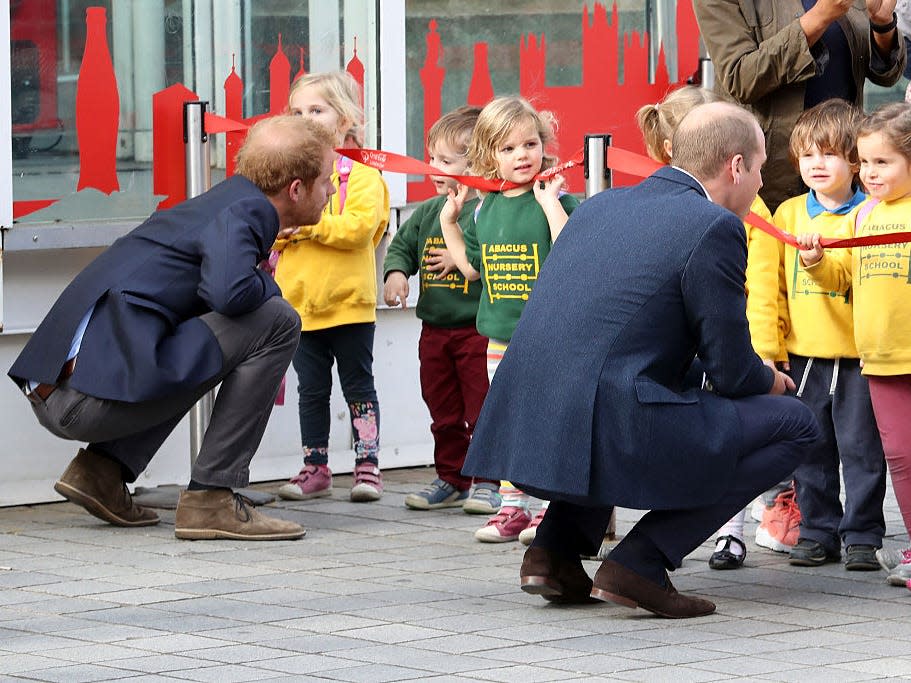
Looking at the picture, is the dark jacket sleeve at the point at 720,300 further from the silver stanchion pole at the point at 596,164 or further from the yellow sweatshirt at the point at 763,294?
the silver stanchion pole at the point at 596,164

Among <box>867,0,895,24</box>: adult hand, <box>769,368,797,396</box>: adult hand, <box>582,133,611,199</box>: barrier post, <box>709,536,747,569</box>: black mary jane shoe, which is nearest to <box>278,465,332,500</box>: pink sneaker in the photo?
<box>582,133,611,199</box>: barrier post

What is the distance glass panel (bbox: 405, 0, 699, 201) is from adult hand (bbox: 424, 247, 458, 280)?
110 centimetres

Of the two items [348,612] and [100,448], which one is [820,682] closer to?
[348,612]

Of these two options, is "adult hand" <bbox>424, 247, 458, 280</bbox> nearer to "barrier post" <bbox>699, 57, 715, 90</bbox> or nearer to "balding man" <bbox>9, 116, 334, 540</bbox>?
"balding man" <bbox>9, 116, 334, 540</bbox>

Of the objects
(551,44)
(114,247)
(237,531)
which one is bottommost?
(237,531)

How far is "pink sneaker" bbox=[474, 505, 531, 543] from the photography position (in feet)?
21.2

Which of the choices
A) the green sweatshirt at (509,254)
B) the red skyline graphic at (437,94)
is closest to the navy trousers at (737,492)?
the green sweatshirt at (509,254)

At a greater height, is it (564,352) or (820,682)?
(564,352)

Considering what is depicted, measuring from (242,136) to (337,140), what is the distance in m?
0.62

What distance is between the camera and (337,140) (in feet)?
24.0

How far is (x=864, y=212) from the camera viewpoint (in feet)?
19.2

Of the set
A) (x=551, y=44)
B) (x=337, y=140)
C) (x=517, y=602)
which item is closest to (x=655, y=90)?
(x=551, y=44)

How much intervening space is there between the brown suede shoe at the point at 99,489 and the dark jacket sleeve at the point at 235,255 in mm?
816

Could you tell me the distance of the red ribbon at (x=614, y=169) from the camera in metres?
5.68
